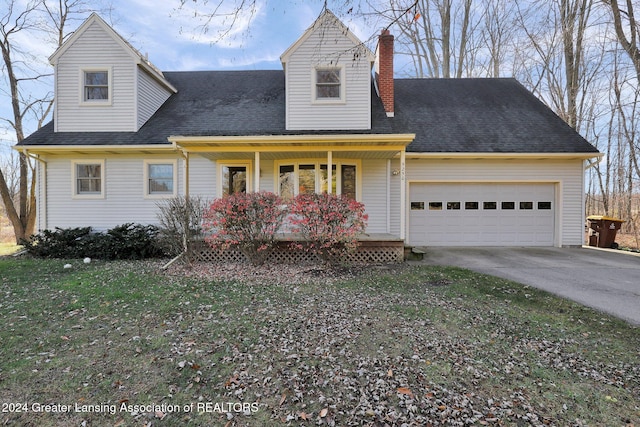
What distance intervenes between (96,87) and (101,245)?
538 cm

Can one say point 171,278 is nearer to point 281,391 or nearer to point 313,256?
point 313,256

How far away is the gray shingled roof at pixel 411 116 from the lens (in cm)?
956

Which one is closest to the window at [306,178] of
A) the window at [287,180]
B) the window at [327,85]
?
the window at [287,180]

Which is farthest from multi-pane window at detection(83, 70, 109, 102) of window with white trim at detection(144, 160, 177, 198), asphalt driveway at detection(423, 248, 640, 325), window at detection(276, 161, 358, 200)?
asphalt driveway at detection(423, 248, 640, 325)

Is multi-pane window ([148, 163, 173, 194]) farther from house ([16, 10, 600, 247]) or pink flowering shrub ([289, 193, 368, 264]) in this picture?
pink flowering shrub ([289, 193, 368, 264])

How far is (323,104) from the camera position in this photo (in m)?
9.37

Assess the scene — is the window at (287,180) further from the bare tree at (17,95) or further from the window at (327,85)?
the bare tree at (17,95)

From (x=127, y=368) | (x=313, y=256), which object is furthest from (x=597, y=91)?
(x=127, y=368)

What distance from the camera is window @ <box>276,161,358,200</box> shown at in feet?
30.9

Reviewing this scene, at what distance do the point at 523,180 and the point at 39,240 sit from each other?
48.3 ft

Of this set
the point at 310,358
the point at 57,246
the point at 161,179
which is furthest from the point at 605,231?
the point at 57,246

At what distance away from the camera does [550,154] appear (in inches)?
371

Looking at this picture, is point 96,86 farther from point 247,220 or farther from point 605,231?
point 605,231

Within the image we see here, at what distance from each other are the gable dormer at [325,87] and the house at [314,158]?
31 mm
